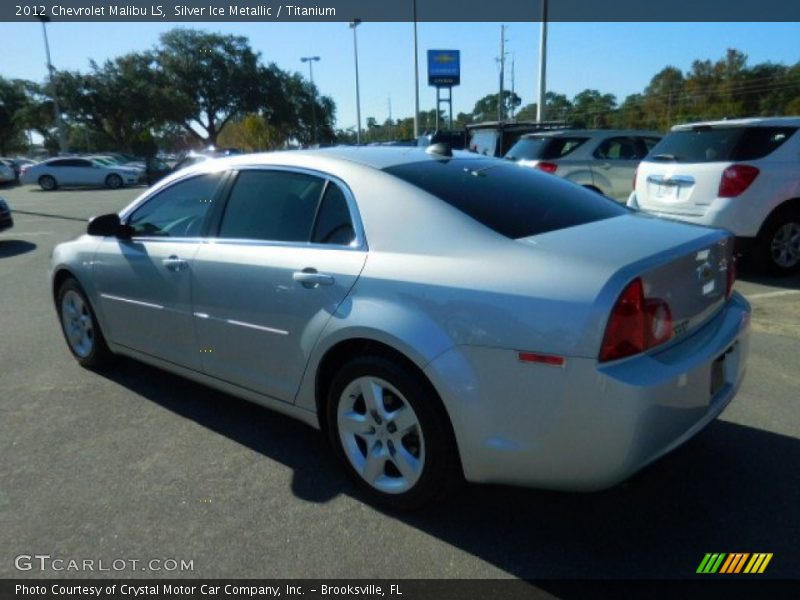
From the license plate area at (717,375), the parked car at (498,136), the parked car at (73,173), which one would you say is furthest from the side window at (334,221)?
the parked car at (73,173)

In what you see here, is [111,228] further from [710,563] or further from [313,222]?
[710,563]

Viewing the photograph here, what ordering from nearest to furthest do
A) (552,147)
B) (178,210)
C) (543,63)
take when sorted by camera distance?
(178,210) < (552,147) < (543,63)

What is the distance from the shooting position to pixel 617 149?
9.75 meters

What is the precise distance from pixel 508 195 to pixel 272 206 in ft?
4.01

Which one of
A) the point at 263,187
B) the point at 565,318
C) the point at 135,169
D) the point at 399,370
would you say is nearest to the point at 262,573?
the point at 399,370

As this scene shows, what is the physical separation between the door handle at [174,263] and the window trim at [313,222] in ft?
0.65

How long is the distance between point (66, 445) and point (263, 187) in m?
1.81

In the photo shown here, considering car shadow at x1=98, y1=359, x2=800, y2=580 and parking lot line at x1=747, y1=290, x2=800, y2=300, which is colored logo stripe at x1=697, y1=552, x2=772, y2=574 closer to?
car shadow at x1=98, y1=359, x2=800, y2=580

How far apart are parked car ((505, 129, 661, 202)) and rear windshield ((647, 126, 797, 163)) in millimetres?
2469

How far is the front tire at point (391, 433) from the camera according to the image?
2.44m

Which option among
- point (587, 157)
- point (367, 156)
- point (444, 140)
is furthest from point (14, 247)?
point (367, 156)

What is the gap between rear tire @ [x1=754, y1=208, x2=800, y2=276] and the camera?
6.36 metres

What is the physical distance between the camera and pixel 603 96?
81188 millimetres

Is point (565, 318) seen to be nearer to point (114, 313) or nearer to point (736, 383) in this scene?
point (736, 383)
